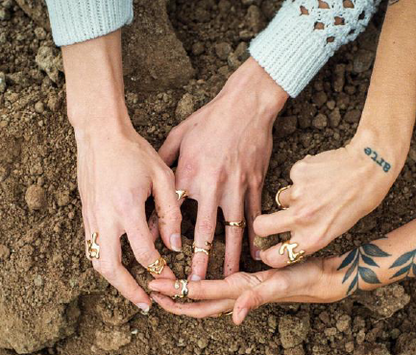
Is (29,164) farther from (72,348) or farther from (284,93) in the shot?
(284,93)

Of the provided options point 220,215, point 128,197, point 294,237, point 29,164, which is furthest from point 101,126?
point 294,237

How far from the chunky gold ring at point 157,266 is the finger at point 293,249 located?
0.32m

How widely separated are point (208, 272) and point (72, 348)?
0.58 meters

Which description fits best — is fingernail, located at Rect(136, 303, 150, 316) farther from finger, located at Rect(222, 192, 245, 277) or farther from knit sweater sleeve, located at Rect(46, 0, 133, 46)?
knit sweater sleeve, located at Rect(46, 0, 133, 46)

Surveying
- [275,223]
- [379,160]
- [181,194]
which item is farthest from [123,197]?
[379,160]

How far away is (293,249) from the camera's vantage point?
178 centimetres

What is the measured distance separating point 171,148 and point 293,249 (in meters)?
0.56

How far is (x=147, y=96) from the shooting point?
7.32ft

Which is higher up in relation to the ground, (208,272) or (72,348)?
(208,272)

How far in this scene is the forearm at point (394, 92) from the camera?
181 centimetres

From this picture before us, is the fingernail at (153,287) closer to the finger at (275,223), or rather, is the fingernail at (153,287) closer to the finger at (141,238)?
the finger at (141,238)

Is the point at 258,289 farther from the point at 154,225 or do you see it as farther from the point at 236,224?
the point at 154,225

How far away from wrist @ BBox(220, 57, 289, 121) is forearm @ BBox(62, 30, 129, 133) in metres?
0.42

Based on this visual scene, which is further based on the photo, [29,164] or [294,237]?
[29,164]
